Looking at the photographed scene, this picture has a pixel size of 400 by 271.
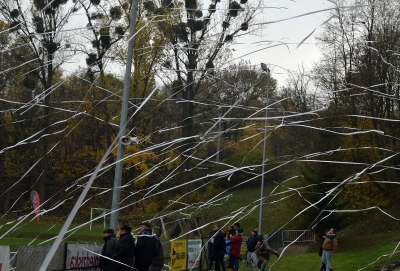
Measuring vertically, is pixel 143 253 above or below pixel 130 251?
below

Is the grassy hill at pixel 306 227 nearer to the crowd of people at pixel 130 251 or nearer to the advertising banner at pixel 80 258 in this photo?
the advertising banner at pixel 80 258

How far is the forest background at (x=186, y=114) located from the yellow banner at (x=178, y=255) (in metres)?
1.25

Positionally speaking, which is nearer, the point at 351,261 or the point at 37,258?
the point at 37,258

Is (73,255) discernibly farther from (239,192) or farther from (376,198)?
(239,192)

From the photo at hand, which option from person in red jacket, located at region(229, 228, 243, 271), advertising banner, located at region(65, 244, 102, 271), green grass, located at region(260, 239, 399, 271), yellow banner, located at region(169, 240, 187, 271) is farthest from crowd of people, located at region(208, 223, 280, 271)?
advertising banner, located at region(65, 244, 102, 271)

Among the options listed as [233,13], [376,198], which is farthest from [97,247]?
[376,198]

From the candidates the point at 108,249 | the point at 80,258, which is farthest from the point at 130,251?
the point at 80,258

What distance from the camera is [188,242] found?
16469 mm

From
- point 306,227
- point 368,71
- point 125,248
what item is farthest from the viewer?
point 306,227

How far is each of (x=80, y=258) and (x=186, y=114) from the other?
21.2 ft

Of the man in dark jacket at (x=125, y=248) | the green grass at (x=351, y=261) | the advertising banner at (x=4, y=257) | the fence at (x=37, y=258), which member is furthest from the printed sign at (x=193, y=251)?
the man in dark jacket at (x=125, y=248)

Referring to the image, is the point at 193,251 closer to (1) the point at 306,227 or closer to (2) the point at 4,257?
(2) the point at 4,257

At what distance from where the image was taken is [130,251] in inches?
367

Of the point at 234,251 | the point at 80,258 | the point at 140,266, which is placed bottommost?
Result: the point at 234,251
